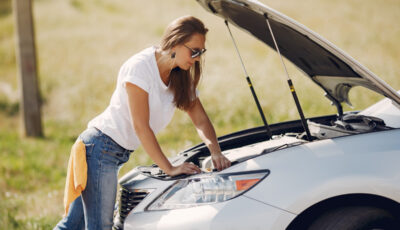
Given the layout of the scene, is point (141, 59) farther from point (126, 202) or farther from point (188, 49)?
point (126, 202)

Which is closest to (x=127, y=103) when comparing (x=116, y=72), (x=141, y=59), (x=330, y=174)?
(x=141, y=59)

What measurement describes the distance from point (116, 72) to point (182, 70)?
34.8 ft

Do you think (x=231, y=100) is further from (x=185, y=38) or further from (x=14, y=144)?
(x=185, y=38)

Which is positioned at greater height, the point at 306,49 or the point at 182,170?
the point at 306,49

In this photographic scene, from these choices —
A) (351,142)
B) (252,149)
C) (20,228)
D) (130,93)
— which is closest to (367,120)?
(351,142)

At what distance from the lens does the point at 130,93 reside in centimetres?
273

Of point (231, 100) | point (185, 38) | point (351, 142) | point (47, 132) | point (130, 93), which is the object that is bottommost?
point (47, 132)

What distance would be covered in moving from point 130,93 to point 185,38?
47cm

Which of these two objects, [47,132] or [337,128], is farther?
[47,132]

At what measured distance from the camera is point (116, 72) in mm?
13398

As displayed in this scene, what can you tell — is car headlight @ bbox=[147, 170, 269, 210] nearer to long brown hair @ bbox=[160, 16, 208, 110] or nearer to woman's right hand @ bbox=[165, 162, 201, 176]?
woman's right hand @ bbox=[165, 162, 201, 176]

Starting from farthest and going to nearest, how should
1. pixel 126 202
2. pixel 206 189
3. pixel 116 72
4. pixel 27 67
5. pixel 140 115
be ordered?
pixel 116 72 → pixel 27 67 → pixel 126 202 → pixel 140 115 → pixel 206 189

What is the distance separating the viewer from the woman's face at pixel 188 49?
9.27 ft

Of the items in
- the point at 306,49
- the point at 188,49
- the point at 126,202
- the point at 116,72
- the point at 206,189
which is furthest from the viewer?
the point at 116,72
